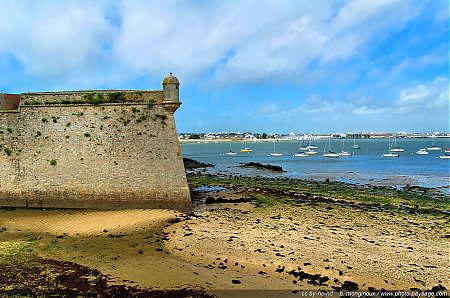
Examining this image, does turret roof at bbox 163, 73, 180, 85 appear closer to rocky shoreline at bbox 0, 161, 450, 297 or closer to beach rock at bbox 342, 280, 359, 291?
rocky shoreline at bbox 0, 161, 450, 297

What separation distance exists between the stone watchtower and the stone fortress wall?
0.16ft

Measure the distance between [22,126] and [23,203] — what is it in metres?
3.92

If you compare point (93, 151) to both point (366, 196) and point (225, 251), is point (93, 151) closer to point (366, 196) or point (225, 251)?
point (225, 251)

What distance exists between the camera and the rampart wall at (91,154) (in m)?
17.2

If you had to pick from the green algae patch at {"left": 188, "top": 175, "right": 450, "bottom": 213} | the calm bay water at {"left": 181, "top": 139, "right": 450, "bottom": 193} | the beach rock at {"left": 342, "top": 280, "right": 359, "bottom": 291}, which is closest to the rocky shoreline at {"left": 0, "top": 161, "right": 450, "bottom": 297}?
the beach rock at {"left": 342, "top": 280, "right": 359, "bottom": 291}

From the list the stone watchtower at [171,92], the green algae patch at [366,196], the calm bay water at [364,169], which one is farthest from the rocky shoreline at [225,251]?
the calm bay water at [364,169]

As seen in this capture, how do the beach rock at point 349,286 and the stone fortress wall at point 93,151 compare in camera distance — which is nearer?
the beach rock at point 349,286

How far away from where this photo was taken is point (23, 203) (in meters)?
17.9

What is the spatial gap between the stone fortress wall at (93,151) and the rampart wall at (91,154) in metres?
0.05

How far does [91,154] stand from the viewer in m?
17.6

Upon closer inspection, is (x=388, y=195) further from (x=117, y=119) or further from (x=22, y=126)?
(x=22, y=126)

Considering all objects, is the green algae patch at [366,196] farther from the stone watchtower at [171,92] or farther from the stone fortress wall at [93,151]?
the stone watchtower at [171,92]

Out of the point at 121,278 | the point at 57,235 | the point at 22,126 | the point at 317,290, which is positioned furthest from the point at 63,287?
the point at 22,126

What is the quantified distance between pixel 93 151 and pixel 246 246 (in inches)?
381
